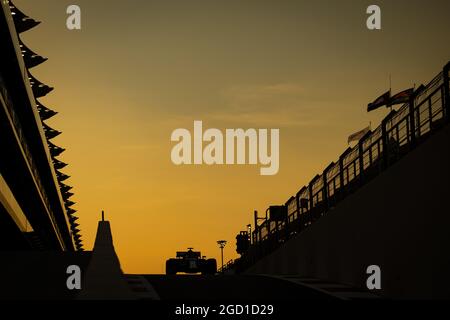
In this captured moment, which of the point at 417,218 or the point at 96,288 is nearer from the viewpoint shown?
the point at 96,288

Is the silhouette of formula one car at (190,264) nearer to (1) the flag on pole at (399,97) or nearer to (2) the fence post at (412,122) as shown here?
(1) the flag on pole at (399,97)

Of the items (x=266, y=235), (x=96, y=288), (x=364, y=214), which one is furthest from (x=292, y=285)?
(x=266, y=235)

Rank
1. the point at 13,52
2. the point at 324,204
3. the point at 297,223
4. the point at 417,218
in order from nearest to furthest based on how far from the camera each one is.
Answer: the point at 417,218
the point at 324,204
the point at 297,223
the point at 13,52

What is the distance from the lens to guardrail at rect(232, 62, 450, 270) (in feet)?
58.9

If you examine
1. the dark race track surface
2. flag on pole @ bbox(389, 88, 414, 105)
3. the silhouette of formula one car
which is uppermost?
flag on pole @ bbox(389, 88, 414, 105)

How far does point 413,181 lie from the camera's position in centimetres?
1769

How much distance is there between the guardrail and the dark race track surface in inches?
158

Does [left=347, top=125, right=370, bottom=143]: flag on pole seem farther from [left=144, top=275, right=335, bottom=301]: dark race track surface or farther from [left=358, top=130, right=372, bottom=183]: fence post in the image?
[left=144, top=275, right=335, bottom=301]: dark race track surface

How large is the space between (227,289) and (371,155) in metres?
6.32

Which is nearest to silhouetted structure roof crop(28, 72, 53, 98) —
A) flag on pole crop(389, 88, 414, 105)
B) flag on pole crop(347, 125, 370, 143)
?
flag on pole crop(347, 125, 370, 143)

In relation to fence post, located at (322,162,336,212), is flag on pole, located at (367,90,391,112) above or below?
above

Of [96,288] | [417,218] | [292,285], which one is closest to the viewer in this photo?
[96,288]
